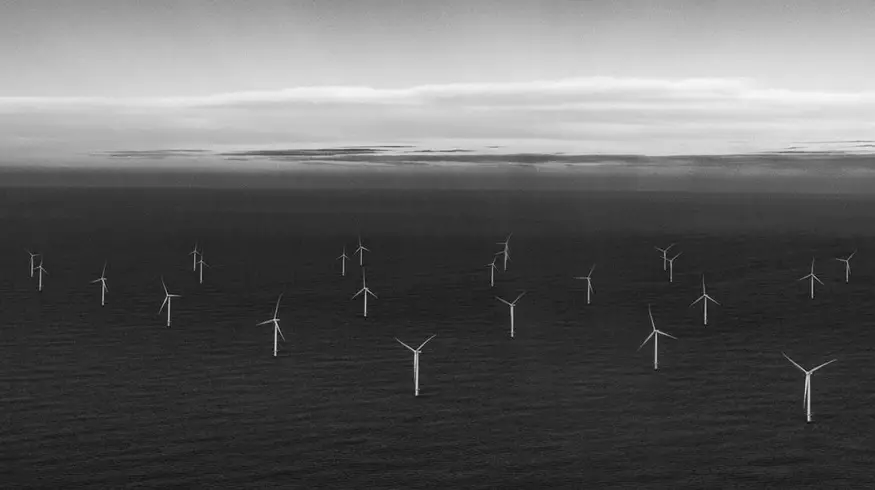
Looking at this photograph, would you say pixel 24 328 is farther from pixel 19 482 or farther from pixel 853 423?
pixel 853 423

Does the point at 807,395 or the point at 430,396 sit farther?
the point at 430,396

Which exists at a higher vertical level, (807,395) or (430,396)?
(807,395)

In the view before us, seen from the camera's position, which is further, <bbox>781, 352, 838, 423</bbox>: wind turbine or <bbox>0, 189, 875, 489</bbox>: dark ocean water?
<bbox>781, 352, 838, 423</bbox>: wind turbine

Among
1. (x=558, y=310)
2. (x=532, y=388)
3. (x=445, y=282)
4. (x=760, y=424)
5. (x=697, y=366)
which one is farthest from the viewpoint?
(x=445, y=282)

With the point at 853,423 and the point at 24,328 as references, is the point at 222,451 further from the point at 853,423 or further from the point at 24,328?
the point at 24,328

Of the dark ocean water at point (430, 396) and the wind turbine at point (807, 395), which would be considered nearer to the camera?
the dark ocean water at point (430, 396)

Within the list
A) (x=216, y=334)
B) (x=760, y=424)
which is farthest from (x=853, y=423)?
(x=216, y=334)

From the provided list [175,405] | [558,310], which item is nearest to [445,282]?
[558,310]

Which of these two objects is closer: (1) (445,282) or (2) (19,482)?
(2) (19,482)

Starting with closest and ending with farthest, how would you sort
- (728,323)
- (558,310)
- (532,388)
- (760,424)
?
(760,424), (532,388), (728,323), (558,310)
